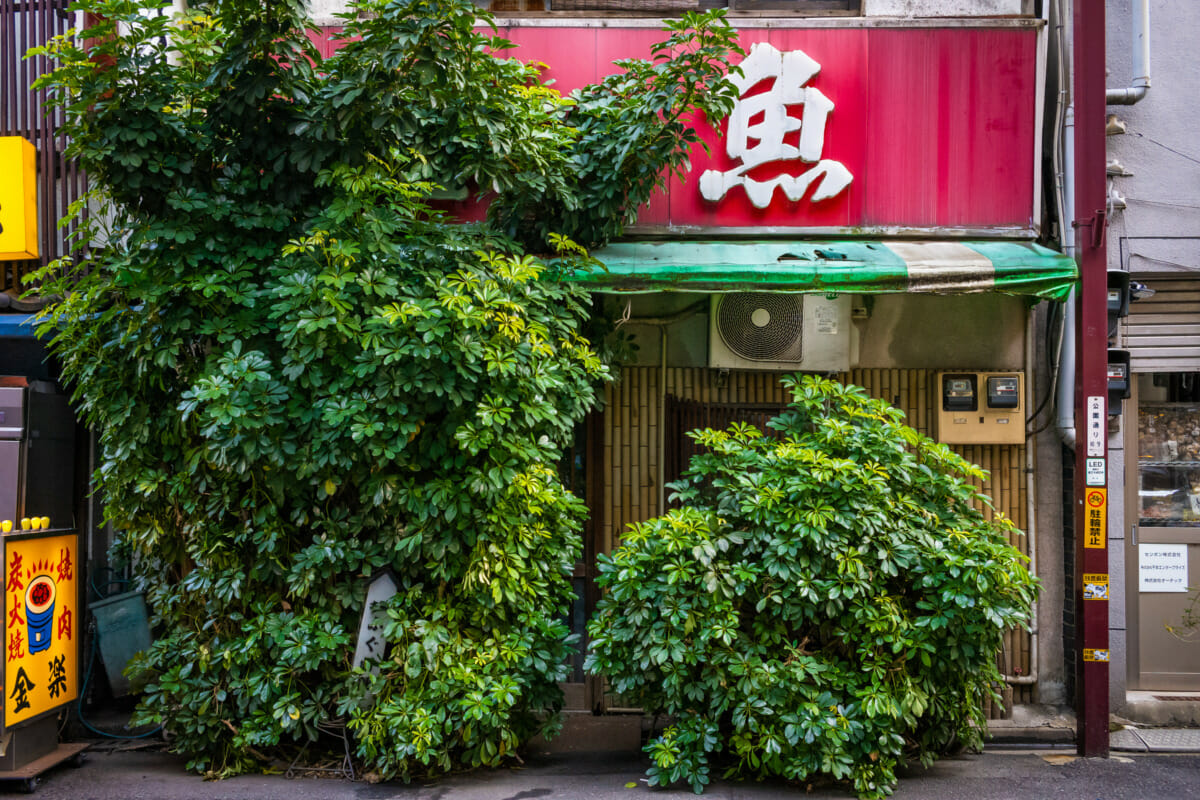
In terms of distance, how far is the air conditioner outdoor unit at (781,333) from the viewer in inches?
271

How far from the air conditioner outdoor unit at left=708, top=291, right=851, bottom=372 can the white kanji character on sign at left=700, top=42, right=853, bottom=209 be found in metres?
0.91

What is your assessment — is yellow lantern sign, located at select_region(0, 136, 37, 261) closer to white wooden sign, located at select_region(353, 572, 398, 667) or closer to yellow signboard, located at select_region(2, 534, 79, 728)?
yellow signboard, located at select_region(2, 534, 79, 728)

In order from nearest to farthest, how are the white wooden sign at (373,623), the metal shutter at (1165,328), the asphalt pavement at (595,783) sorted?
the asphalt pavement at (595,783) → the white wooden sign at (373,623) → the metal shutter at (1165,328)

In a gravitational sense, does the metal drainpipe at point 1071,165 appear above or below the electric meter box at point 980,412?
above

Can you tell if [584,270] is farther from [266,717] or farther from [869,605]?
[266,717]

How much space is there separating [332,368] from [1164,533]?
6893mm

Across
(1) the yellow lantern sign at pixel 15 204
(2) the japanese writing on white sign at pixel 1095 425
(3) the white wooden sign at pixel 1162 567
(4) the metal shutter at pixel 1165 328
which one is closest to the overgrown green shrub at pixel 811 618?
(2) the japanese writing on white sign at pixel 1095 425

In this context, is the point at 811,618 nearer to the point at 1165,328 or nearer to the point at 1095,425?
the point at 1095,425

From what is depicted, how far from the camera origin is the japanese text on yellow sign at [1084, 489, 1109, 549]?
601 centimetres

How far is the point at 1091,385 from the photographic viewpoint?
6047 millimetres

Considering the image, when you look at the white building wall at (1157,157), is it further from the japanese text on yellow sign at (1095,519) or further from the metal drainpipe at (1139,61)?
the japanese text on yellow sign at (1095,519)

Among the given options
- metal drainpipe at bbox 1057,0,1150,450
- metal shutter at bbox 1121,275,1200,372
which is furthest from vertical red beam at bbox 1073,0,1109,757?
metal shutter at bbox 1121,275,1200,372

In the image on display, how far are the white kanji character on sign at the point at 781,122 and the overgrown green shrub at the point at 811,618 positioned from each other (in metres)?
2.49

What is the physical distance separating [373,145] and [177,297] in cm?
164
